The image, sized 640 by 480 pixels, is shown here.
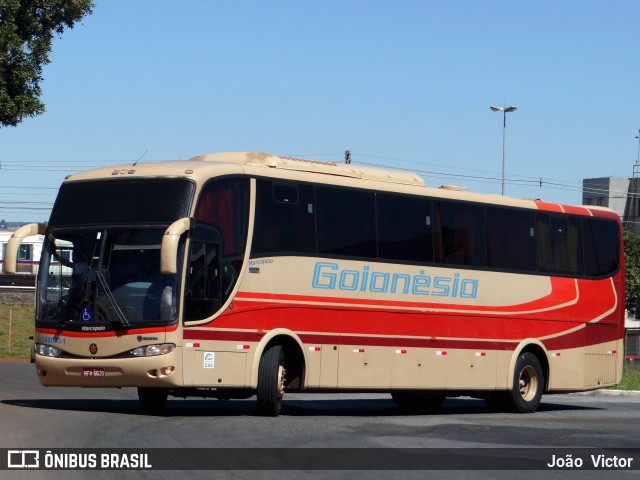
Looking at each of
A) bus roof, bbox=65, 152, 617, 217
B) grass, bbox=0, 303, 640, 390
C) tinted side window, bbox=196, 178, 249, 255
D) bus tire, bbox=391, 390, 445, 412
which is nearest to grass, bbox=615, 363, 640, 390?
grass, bbox=0, 303, 640, 390

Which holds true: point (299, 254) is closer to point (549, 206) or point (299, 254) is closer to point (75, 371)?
point (75, 371)

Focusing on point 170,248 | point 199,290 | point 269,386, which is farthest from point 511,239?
point 170,248

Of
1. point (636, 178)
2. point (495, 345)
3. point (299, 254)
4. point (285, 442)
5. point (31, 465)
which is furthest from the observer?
point (636, 178)

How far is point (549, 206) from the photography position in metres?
24.4

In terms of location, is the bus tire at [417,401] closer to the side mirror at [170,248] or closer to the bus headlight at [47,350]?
the bus headlight at [47,350]

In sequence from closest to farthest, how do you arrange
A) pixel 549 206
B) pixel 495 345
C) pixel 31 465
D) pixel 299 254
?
pixel 31 465, pixel 299 254, pixel 495 345, pixel 549 206

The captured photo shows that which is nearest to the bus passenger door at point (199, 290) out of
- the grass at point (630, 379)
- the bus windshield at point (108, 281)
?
the bus windshield at point (108, 281)

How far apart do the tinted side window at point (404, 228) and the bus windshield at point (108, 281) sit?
180 inches

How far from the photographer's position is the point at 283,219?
18953 mm

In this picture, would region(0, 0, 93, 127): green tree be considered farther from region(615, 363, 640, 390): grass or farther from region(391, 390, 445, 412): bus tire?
region(615, 363, 640, 390): grass

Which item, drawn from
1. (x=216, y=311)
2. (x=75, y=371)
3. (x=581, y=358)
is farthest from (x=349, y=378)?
(x=581, y=358)

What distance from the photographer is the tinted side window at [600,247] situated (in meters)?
24.8

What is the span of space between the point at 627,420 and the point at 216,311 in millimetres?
7108

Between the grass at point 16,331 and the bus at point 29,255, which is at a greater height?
the bus at point 29,255
